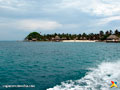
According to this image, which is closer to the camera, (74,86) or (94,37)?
(74,86)

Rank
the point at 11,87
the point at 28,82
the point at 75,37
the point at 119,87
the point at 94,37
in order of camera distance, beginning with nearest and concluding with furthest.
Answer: the point at 119,87
the point at 11,87
the point at 28,82
the point at 94,37
the point at 75,37

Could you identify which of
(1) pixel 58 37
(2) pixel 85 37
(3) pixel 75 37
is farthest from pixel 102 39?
(1) pixel 58 37

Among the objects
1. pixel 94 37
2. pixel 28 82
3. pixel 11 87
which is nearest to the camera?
pixel 11 87

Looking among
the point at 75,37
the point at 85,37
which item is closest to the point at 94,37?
the point at 85,37

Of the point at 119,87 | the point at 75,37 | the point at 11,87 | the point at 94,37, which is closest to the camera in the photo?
the point at 119,87

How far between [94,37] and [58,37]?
2060 inches

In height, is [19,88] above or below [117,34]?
below

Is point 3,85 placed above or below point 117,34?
below

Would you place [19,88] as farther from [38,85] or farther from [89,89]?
[89,89]

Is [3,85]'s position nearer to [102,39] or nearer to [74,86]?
[74,86]

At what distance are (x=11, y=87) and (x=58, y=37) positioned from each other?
185016 mm

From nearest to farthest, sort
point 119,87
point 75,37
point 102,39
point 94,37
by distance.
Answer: point 119,87
point 102,39
point 94,37
point 75,37

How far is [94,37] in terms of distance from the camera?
18475cm

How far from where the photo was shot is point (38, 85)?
1091 centimetres
